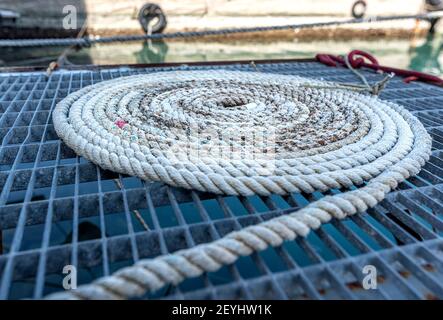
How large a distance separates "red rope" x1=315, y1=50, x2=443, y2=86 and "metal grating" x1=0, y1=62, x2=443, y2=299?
40.2 inches

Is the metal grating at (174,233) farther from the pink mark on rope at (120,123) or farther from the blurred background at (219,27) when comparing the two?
the blurred background at (219,27)

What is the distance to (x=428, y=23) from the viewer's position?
870 centimetres

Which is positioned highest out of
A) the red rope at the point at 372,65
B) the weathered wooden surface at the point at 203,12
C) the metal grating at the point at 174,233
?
the weathered wooden surface at the point at 203,12

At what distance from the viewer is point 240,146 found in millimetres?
1515

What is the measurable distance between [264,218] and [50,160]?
986 mm

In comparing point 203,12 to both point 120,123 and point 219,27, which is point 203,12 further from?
point 120,123

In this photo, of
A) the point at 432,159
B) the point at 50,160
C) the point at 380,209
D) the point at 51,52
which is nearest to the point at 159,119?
the point at 50,160

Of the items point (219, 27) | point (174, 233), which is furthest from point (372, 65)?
point (219, 27)

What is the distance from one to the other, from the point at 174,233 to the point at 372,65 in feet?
8.66

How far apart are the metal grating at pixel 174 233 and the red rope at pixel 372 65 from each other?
1022mm

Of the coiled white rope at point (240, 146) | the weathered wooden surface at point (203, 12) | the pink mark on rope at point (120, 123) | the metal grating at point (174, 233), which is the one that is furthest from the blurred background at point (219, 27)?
the metal grating at point (174, 233)

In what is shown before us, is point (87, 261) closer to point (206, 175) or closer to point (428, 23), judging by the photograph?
point (206, 175)

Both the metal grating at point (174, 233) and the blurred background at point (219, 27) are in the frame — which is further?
the blurred background at point (219, 27)

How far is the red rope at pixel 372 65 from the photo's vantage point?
109 inches
